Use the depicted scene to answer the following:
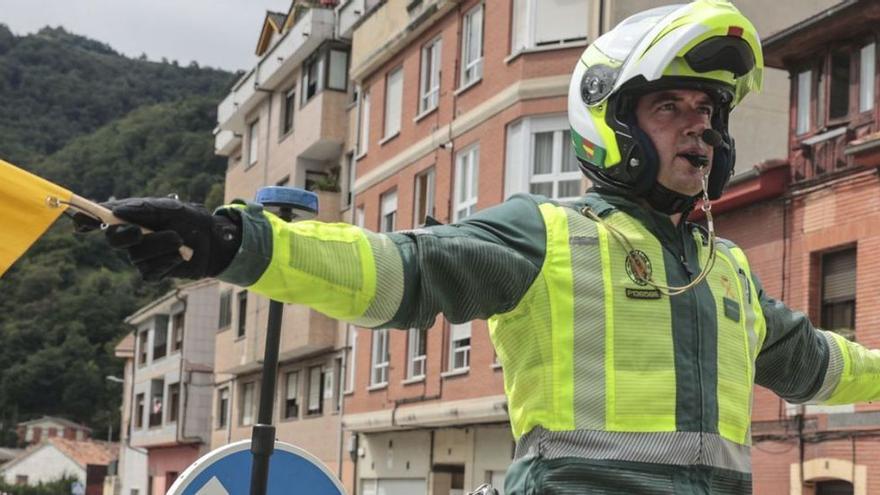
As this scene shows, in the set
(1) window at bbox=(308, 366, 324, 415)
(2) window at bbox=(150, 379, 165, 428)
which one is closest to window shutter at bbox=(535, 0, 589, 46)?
(1) window at bbox=(308, 366, 324, 415)

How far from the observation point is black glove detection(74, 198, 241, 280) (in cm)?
304

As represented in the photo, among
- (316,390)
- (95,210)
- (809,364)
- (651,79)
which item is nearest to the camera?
(95,210)

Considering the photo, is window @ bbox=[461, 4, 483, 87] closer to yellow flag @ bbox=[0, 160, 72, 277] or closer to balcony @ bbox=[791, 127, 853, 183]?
balcony @ bbox=[791, 127, 853, 183]

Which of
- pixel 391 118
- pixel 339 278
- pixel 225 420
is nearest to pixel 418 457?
pixel 391 118

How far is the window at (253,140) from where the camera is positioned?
44.7 metres

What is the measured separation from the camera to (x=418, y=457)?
1267 inches

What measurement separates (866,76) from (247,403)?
96.7 feet

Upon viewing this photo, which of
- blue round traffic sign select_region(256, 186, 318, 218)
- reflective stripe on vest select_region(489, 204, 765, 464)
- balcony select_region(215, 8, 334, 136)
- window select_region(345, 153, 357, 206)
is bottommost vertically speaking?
reflective stripe on vest select_region(489, 204, 765, 464)

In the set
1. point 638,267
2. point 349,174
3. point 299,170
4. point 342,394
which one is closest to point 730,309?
point 638,267

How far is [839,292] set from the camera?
67.3ft

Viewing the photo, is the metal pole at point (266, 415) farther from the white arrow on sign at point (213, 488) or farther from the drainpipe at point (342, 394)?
the drainpipe at point (342, 394)

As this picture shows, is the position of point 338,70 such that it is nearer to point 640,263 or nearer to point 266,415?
point 266,415

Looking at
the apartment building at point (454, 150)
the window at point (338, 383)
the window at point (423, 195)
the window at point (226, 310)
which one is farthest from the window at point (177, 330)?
the window at point (423, 195)

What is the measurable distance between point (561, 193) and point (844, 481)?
8.02 metres
